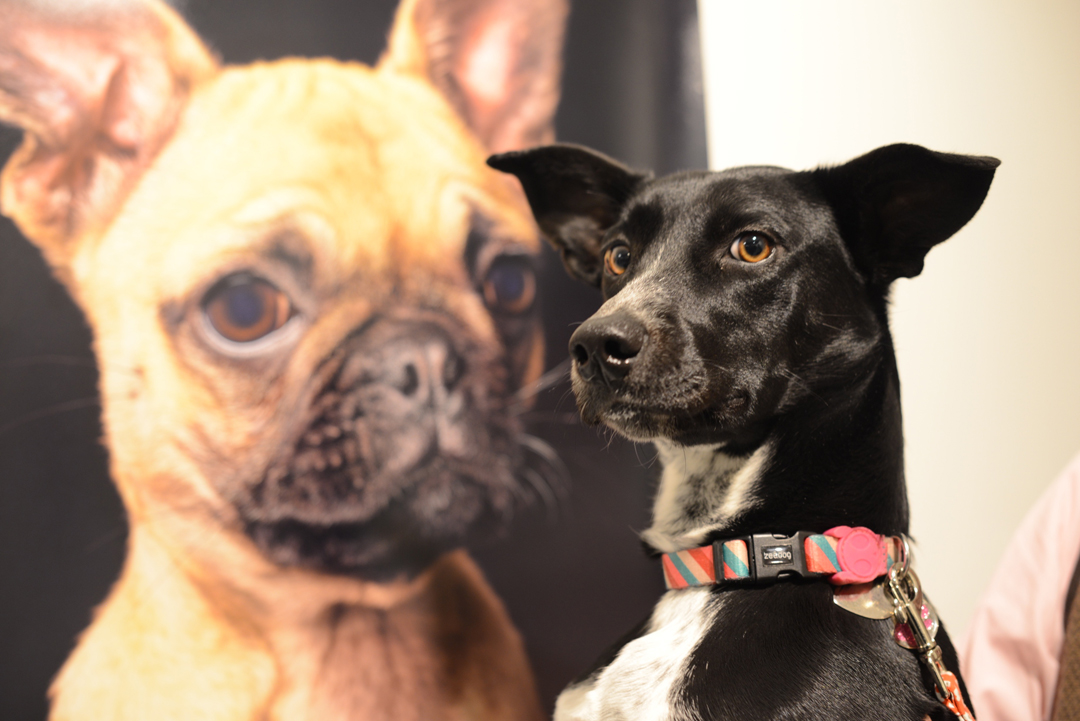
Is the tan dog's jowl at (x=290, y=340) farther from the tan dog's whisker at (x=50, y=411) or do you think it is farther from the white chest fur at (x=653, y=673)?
the white chest fur at (x=653, y=673)

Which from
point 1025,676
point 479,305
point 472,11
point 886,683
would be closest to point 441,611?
point 479,305

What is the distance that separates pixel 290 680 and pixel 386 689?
21 cm

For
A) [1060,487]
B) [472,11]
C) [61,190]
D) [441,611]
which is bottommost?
[441,611]

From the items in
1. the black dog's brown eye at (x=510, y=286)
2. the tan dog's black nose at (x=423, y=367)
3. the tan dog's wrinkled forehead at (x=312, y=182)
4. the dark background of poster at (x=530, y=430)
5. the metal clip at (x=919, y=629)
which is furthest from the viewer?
the black dog's brown eye at (x=510, y=286)

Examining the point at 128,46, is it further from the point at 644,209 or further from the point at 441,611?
the point at 441,611

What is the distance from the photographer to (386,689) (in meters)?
1.52

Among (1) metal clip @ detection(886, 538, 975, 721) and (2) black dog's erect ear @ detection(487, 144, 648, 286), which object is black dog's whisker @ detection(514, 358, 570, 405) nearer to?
(2) black dog's erect ear @ detection(487, 144, 648, 286)

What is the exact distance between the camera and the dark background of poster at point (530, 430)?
1.29 metres

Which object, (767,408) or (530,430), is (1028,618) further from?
(530,430)

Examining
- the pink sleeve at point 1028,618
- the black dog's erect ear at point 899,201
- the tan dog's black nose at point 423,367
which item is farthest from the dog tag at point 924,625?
the tan dog's black nose at point 423,367

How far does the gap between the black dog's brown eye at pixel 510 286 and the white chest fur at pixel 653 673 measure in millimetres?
851

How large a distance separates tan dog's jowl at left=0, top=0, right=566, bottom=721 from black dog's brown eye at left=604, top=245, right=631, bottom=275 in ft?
1.39

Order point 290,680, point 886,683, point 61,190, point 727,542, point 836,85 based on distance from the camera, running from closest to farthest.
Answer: point 886,683 < point 727,542 < point 61,190 < point 290,680 < point 836,85

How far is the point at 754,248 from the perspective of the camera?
1130 mm
